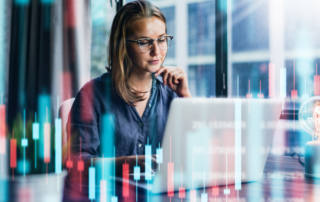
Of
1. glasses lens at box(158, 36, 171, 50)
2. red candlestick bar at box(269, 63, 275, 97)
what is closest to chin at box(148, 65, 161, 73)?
glasses lens at box(158, 36, 171, 50)

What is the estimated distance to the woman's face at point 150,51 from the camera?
1.34 meters

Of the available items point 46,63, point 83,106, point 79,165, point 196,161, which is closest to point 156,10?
point 83,106

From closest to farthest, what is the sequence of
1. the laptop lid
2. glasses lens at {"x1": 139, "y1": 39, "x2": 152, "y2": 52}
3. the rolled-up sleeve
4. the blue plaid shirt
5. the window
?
the laptop lid
the rolled-up sleeve
the blue plaid shirt
glasses lens at {"x1": 139, "y1": 39, "x2": 152, "y2": 52}
the window

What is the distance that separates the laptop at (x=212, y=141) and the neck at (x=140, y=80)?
734mm

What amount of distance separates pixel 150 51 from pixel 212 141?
0.77m

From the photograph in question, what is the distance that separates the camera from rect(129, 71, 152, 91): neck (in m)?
1.42

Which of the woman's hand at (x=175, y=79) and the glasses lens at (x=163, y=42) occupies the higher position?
the glasses lens at (x=163, y=42)

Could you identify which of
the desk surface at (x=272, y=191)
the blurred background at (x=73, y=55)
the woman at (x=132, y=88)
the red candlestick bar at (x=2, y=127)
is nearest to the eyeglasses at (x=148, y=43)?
the woman at (x=132, y=88)

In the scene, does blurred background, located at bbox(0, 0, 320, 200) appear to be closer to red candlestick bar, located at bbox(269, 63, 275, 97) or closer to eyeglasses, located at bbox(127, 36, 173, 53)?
red candlestick bar, located at bbox(269, 63, 275, 97)

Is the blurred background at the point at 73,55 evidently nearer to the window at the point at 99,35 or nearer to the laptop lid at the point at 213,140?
the window at the point at 99,35

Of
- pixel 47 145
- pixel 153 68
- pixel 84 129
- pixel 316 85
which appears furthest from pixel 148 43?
pixel 47 145

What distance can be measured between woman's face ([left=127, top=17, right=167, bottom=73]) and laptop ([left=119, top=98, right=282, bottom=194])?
70cm

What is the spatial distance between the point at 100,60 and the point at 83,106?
1.35 m

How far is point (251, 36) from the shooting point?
2.22m
